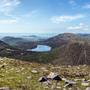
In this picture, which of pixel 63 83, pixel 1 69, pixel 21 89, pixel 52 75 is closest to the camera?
pixel 21 89

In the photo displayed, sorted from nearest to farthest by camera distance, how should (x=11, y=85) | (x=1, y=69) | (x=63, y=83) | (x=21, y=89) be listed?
(x=21, y=89) < (x=11, y=85) < (x=63, y=83) < (x=1, y=69)

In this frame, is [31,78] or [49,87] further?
[31,78]

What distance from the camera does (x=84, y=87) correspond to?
18062mm

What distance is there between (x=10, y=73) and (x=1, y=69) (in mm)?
2019

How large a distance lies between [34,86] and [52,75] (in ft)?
11.3

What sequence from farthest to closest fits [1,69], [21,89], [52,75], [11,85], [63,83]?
1. [1,69]
2. [52,75]
3. [63,83]
4. [11,85]
5. [21,89]

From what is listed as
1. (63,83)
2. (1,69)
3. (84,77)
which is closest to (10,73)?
(1,69)

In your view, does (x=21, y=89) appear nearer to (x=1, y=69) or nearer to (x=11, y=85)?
(x=11, y=85)

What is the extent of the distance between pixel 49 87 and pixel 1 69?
23.3 feet

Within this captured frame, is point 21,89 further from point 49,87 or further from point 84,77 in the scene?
point 84,77

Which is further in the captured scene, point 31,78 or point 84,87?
point 31,78

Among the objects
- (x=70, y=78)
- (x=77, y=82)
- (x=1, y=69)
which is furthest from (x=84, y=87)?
(x=1, y=69)

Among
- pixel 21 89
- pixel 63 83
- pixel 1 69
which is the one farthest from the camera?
pixel 1 69

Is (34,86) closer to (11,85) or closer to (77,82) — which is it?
(11,85)
